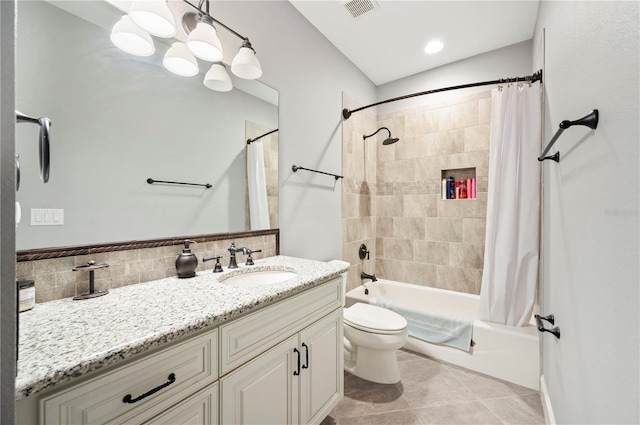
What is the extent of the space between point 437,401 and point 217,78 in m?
2.41

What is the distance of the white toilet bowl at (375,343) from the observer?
5.70ft

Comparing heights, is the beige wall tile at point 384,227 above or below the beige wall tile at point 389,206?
below

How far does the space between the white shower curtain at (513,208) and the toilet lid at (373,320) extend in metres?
0.81

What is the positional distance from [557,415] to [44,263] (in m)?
2.30

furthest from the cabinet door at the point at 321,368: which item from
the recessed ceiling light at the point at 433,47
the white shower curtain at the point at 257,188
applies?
the recessed ceiling light at the point at 433,47

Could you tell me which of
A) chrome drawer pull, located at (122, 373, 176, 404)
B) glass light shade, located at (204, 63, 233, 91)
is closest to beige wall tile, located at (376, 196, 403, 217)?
glass light shade, located at (204, 63, 233, 91)

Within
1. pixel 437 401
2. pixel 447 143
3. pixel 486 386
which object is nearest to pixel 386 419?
pixel 437 401

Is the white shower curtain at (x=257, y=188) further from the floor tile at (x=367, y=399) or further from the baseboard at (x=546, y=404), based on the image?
the baseboard at (x=546, y=404)

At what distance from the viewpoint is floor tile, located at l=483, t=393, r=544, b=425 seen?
151 cm

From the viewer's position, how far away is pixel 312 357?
124 cm

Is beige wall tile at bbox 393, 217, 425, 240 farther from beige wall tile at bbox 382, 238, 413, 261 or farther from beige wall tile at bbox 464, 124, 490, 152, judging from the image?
beige wall tile at bbox 464, 124, 490, 152

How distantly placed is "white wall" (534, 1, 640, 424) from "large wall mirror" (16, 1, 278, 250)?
5.09ft

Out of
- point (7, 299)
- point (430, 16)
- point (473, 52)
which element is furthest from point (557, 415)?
point (473, 52)

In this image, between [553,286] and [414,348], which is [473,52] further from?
[414,348]
